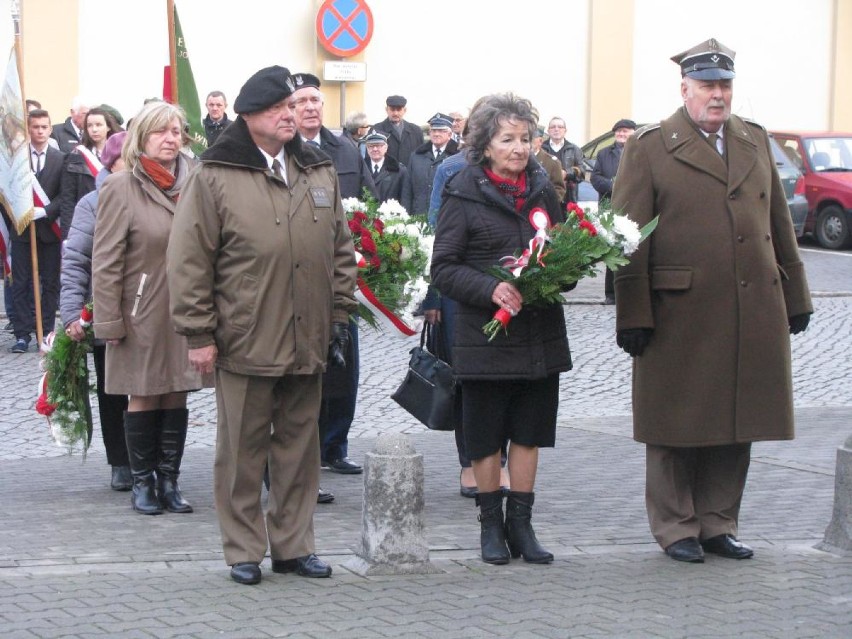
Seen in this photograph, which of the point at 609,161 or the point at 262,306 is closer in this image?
the point at 262,306

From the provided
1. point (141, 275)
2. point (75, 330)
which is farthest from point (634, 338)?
point (75, 330)

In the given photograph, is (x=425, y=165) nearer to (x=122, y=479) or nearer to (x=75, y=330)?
(x=122, y=479)

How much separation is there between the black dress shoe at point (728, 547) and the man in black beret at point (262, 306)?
1.66 m

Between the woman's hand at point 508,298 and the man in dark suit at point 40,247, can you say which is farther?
the man in dark suit at point 40,247

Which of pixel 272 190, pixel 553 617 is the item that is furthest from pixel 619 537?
pixel 272 190

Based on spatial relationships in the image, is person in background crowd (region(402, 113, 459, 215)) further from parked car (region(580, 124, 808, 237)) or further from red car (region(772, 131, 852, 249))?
A: red car (region(772, 131, 852, 249))

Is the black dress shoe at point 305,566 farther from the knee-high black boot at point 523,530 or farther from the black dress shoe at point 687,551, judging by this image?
the black dress shoe at point 687,551

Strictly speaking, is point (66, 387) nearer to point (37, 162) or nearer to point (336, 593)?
point (336, 593)

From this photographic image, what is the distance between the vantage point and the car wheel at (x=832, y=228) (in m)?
22.8

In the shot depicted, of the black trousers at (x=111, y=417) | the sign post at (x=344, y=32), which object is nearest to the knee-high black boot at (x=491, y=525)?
the black trousers at (x=111, y=417)

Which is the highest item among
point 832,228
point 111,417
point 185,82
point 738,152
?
point 185,82

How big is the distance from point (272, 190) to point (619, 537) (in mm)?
2311

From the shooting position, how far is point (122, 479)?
318 inches

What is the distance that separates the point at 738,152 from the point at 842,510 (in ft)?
5.32
